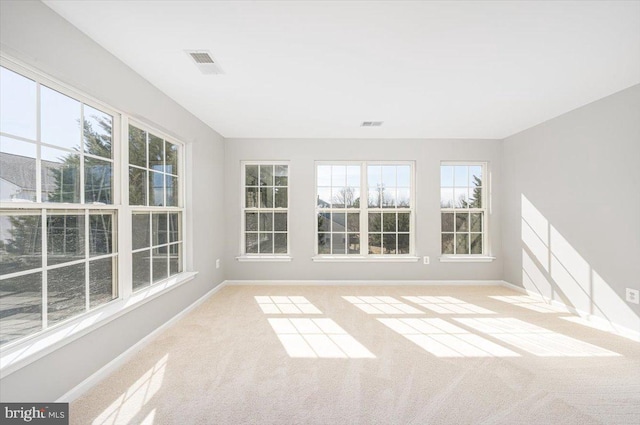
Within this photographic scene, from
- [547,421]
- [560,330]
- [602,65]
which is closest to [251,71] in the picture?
[602,65]

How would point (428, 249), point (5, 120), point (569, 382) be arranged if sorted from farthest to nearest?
1. point (428, 249)
2. point (569, 382)
3. point (5, 120)

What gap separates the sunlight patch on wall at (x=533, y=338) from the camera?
8.46ft

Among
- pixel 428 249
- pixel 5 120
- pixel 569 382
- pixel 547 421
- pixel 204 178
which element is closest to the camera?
pixel 5 120

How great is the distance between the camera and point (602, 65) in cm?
244

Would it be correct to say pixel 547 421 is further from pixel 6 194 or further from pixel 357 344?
pixel 6 194

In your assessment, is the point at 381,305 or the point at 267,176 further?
the point at 267,176

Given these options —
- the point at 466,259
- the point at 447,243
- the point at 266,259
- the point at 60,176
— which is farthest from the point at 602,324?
the point at 60,176

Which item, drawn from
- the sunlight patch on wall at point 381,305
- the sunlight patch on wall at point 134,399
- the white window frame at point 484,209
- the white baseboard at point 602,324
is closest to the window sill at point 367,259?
the white window frame at point 484,209

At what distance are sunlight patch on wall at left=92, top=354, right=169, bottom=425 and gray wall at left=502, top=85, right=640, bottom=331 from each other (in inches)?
179

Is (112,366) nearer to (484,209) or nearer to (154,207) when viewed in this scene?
(154,207)

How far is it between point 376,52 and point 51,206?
262 centimetres

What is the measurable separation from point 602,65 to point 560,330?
2666 millimetres

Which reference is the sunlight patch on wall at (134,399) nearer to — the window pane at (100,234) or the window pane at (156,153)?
the window pane at (100,234)

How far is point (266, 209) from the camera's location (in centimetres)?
498
